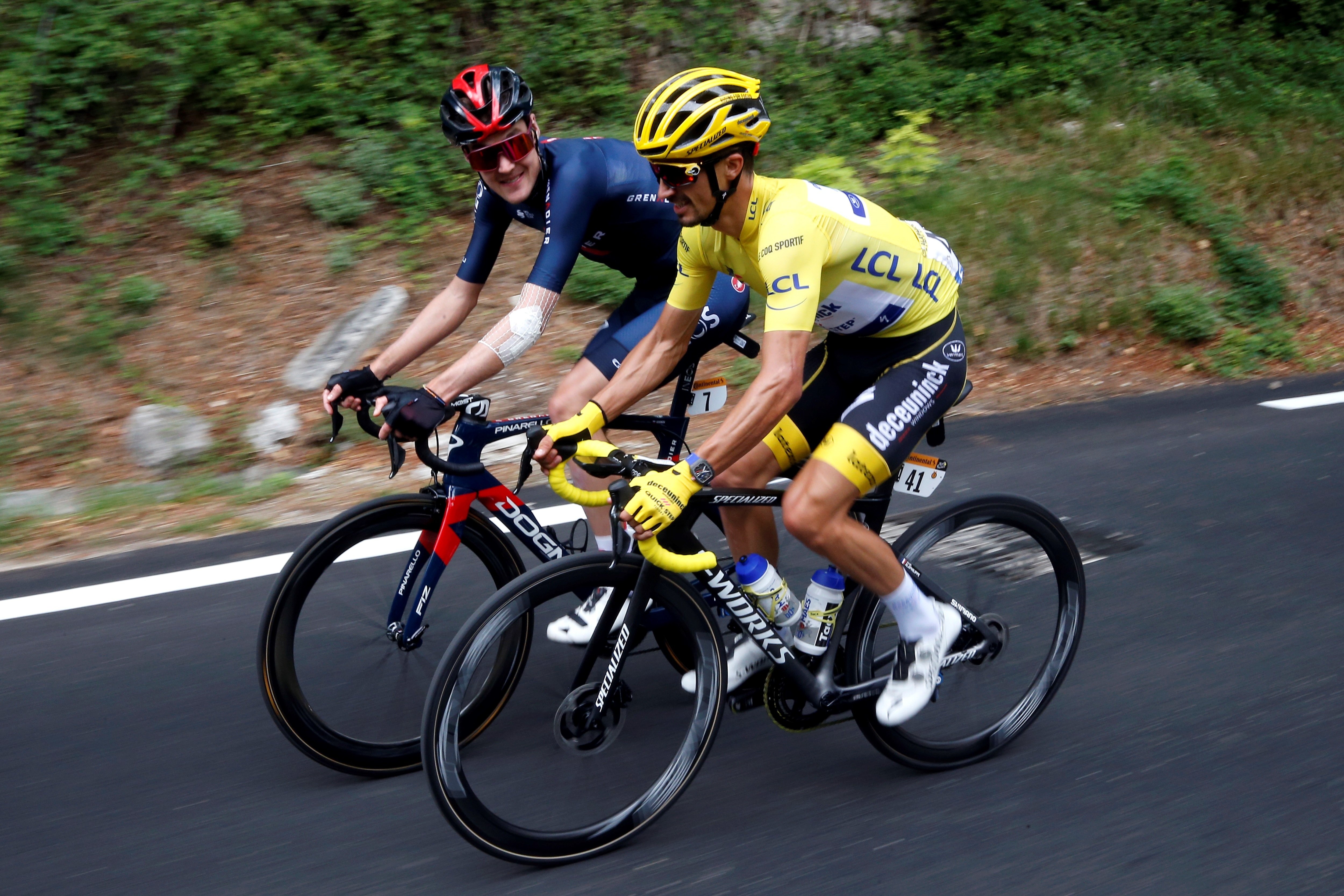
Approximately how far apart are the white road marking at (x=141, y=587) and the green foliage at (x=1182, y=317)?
18.6 ft

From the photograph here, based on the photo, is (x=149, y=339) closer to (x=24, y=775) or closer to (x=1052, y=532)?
(x=24, y=775)

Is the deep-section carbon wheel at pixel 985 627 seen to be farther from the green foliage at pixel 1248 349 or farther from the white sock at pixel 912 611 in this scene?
the green foliage at pixel 1248 349

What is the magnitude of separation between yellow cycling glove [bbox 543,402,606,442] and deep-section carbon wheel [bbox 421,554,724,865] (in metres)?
0.33

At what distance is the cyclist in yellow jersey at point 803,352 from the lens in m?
2.97

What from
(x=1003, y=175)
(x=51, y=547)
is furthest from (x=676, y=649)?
(x=1003, y=175)

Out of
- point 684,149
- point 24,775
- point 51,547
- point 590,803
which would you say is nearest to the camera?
point 684,149

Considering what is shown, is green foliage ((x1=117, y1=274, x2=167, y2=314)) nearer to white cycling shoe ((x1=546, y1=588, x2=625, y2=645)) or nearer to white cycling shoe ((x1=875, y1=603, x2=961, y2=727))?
white cycling shoe ((x1=546, y1=588, x2=625, y2=645))

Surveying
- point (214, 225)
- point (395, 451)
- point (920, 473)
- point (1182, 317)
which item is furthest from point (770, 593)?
point (1182, 317)

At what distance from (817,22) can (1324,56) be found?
5.60 meters

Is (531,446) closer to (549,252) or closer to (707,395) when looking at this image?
(549,252)

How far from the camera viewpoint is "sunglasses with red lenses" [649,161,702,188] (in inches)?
118

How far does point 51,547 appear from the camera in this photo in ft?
17.8

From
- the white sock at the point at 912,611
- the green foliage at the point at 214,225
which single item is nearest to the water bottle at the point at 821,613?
the white sock at the point at 912,611

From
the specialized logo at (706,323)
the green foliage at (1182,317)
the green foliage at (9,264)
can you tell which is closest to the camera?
the specialized logo at (706,323)
